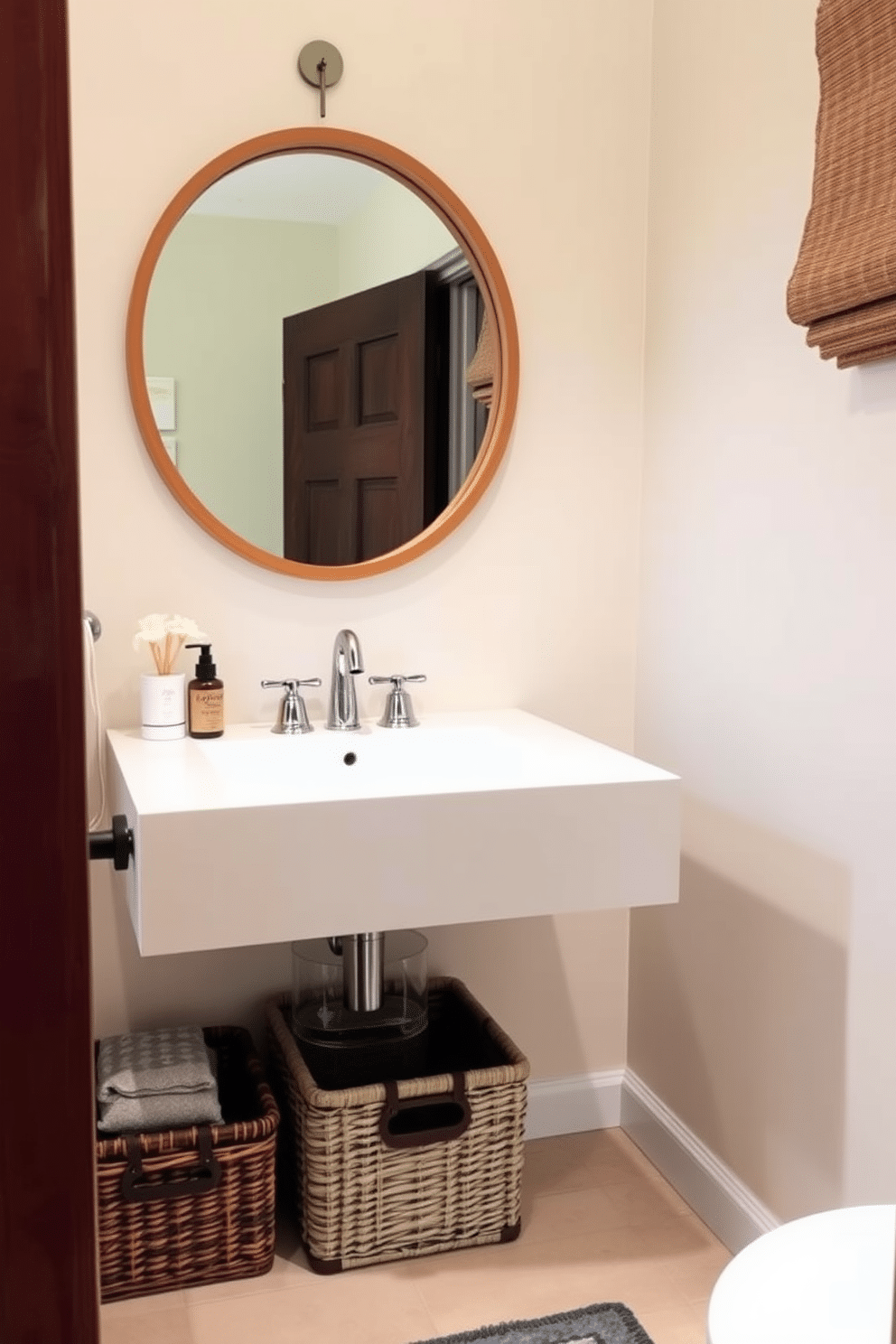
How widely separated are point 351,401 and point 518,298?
1.19 ft

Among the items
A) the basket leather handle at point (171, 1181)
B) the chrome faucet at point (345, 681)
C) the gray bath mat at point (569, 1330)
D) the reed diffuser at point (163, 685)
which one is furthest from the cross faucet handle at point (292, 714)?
the gray bath mat at point (569, 1330)

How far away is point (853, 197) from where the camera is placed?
1.59 meters

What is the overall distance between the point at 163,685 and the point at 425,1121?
84cm

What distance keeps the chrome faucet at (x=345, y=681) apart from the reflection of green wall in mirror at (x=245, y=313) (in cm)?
20

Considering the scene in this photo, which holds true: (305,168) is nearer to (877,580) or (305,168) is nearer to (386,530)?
(386,530)

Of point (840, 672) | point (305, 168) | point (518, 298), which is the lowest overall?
point (840, 672)

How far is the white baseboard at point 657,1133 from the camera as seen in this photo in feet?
6.72

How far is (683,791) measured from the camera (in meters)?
2.23

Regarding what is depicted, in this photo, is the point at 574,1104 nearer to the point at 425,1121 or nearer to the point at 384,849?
the point at 425,1121

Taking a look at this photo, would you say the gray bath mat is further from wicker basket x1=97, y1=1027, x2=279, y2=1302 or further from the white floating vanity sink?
the white floating vanity sink

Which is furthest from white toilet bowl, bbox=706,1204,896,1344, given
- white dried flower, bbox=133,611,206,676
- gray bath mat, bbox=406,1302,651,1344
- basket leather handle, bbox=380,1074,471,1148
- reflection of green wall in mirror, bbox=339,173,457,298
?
reflection of green wall in mirror, bbox=339,173,457,298

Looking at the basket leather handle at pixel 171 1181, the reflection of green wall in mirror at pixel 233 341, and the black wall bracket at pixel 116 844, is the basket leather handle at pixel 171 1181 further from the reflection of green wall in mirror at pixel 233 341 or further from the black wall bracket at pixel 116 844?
the black wall bracket at pixel 116 844

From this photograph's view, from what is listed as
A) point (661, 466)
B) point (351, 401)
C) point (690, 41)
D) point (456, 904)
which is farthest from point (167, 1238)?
point (690, 41)

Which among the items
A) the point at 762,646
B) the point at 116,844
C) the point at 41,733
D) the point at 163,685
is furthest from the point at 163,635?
the point at 41,733
